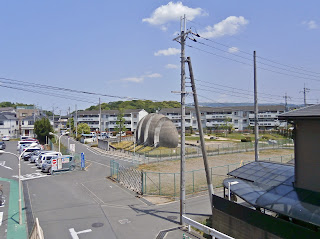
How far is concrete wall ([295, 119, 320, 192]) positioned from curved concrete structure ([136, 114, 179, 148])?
3372cm

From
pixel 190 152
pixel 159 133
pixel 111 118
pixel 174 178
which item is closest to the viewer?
pixel 174 178

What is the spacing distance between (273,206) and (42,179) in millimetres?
22411

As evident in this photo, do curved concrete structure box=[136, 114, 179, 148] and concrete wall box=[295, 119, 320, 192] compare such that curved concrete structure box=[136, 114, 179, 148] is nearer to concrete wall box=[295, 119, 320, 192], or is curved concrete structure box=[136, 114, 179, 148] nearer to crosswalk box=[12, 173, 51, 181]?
crosswalk box=[12, 173, 51, 181]

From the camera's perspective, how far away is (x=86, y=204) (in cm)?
1788

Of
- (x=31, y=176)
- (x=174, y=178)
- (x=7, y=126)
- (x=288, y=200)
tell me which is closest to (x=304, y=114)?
(x=288, y=200)

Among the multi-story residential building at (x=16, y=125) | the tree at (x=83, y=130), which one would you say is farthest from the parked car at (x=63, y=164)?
the multi-story residential building at (x=16, y=125)

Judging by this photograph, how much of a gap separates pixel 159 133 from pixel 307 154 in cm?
3457

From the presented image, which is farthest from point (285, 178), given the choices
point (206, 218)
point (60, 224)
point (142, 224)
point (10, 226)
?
point (10, 226)

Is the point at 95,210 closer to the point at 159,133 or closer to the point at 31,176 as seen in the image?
the point at 31,176

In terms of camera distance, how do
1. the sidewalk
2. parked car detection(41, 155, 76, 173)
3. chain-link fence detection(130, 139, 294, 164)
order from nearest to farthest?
1. the sidewalk
2. parked car detection(41, 155, 76, 173)
3. chain-link fence detection(130, 139, 294, 164)

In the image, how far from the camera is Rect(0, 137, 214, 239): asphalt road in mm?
13453

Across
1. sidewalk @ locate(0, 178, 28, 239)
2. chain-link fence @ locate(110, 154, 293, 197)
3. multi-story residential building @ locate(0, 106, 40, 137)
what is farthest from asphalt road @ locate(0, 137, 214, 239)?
multi-story residential building @ locate(0, 106, 40, 137)

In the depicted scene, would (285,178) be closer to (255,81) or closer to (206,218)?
(206,218)

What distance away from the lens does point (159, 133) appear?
45.0 metres
